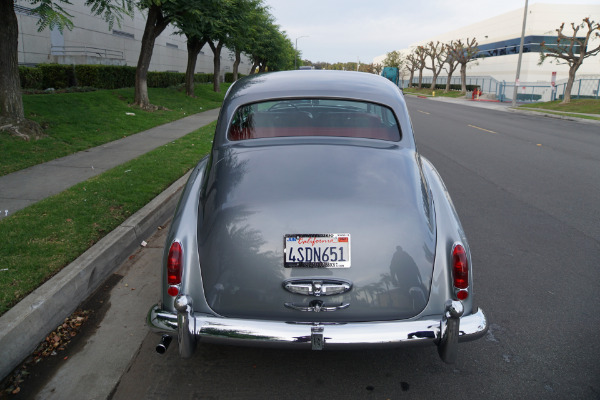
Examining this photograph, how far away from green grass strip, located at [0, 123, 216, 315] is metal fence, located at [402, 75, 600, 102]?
35.9 metres

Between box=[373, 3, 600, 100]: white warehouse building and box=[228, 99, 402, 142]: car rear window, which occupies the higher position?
box=[373, 3, 600, 100]: white warehouse building

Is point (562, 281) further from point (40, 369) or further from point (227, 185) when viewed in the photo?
point (40, 369)

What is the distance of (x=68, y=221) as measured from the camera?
203 inches

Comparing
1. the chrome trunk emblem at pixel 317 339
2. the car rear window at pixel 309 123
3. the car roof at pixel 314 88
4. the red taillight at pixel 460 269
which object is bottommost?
the chrome trunk emblem at pixel 317 339

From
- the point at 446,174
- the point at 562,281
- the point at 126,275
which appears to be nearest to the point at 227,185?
the point at 126,275

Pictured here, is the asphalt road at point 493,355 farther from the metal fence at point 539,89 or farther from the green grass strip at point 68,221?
the metal fence at point 539,89

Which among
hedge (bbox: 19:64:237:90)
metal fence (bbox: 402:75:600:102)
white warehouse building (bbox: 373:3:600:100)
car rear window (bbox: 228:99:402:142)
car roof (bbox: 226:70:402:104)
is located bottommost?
car rear window (bbox: 228:99:402:142)

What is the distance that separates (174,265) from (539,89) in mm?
52575

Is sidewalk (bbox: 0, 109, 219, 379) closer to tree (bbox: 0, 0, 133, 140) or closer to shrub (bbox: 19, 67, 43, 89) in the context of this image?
tree (bbox: 0, 0, 133, 140)

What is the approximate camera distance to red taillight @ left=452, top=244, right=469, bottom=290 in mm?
2691

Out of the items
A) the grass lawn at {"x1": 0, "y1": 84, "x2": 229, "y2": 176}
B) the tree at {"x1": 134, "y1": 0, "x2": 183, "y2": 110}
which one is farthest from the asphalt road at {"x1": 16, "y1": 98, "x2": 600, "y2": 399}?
the tree at {"x1": 134, "y1": 0, "x2": 183, "y2": 110}

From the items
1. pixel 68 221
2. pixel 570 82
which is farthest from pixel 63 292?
pixel 570 82

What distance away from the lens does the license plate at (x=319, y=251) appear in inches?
101

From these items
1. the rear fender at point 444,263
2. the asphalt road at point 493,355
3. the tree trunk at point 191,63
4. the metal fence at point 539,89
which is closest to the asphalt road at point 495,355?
the asphalt road at point 493,355
